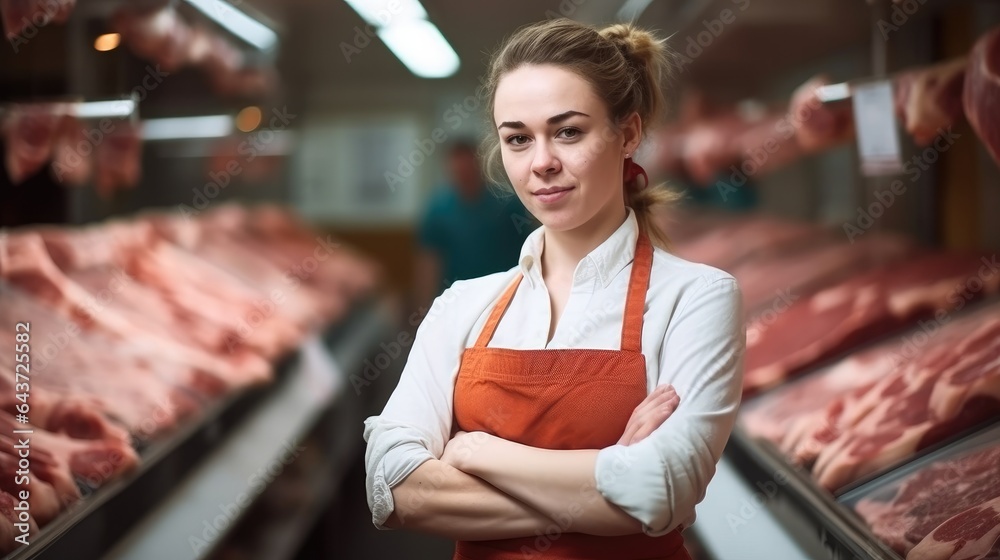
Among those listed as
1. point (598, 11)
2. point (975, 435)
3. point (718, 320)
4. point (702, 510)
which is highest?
point (598, 11)

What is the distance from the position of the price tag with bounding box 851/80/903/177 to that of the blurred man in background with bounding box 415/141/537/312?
1.14m

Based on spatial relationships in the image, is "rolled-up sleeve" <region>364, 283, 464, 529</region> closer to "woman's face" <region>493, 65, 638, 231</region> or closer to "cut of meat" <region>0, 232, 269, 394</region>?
"woman's face" <region>493, 65, 638, 231</region>

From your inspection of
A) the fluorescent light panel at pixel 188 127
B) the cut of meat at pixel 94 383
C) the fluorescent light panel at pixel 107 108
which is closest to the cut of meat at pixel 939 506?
the cut of meat at pixel 94 383

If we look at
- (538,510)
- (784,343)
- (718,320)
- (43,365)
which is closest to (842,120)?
(784,343)

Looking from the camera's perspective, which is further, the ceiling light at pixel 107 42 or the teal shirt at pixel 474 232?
the ceiling light at pixel 107 42

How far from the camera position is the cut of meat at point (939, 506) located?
1.79 meters

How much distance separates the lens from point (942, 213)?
3.72 metres

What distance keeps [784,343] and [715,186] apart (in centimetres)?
292

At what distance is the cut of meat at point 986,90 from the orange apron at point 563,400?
4.21 feet

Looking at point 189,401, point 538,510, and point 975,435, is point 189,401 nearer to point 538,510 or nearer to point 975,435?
point 538,510

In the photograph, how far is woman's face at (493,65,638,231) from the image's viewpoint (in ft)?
4.53

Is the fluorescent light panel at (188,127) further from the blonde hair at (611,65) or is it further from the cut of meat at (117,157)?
the blonde hair at (611,65)

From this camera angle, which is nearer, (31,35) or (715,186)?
(31,35)

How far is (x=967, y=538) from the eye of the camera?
1772mm
